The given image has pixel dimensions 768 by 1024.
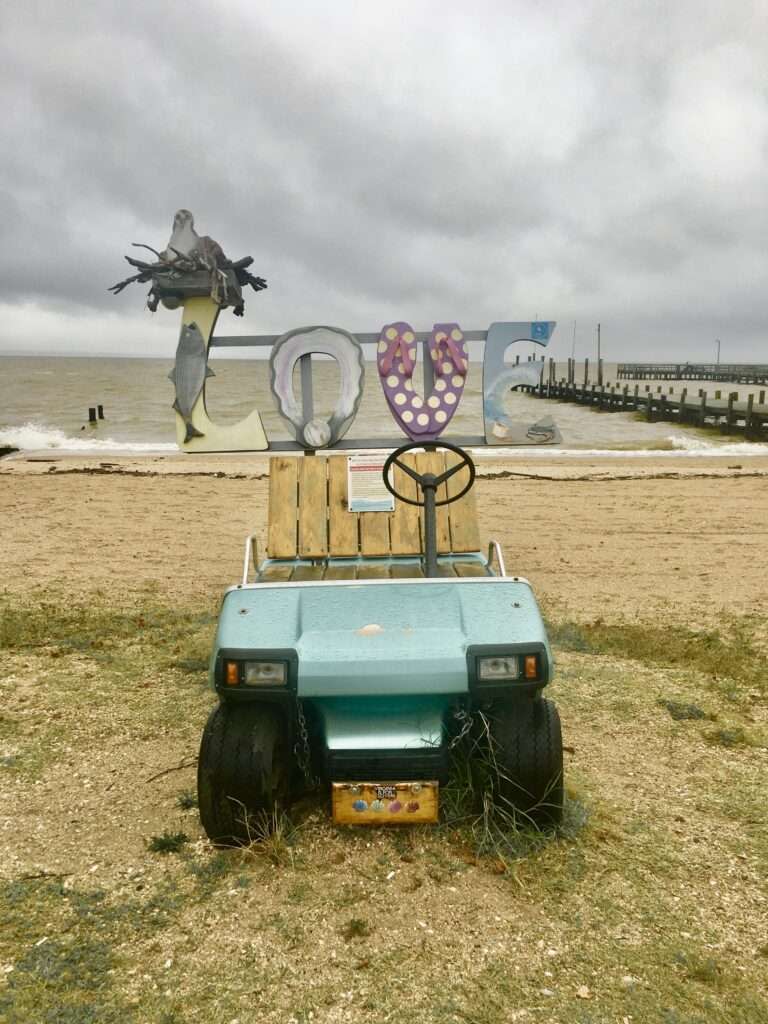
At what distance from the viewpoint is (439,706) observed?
3.24 metres

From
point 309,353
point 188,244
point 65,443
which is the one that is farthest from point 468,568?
point 65,443

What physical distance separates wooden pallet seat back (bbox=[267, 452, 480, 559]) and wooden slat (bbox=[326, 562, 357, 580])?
0.49 feet

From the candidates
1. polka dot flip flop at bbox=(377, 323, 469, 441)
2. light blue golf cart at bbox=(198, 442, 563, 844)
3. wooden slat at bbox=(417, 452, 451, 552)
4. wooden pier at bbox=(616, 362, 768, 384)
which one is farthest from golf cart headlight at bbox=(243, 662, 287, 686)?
wooden pier at bbox=(616, 362, 768, 384)

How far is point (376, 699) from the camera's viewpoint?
3.22 m

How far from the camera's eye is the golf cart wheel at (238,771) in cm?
317

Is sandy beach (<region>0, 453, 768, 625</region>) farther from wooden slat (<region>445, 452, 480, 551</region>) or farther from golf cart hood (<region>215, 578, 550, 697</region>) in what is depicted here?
golf cart hood (<region>215, 578, 550, 697</region>)

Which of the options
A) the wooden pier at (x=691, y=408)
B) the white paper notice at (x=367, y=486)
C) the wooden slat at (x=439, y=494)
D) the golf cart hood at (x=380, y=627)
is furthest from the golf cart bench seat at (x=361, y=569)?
the wooden pier at (x=691, y=408)

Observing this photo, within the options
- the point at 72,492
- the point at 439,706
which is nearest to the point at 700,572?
the point at 439,706

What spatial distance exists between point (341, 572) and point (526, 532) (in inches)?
260

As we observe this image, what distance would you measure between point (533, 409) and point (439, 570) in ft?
148

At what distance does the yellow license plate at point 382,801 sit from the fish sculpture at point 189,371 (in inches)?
133

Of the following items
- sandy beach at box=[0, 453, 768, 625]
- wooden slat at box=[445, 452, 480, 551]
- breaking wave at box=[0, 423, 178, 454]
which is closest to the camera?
wooden slat at box=[445, 452, 480, 551]

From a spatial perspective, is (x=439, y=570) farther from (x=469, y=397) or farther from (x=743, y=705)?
(x=469, y=397)

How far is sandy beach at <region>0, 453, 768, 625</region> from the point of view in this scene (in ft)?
25.4
